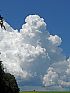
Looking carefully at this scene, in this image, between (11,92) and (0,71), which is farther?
(11,92)

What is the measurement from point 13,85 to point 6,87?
12.5 meters

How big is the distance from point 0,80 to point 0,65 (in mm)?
3277

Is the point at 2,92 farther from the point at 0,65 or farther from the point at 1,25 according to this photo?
the point at 1,25

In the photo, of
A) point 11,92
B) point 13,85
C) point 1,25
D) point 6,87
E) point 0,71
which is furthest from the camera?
point 13,85

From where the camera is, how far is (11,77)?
98.7 m

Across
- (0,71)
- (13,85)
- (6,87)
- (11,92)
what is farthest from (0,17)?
(13,85)

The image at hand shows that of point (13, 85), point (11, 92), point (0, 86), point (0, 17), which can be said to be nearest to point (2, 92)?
point (0, 86)

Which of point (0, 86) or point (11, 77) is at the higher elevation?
point (11, 77)

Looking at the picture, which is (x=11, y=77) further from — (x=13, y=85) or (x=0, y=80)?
(x=0, y=80)

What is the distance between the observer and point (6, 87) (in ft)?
273

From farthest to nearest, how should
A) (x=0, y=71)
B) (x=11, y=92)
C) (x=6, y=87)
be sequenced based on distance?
(x=11, y=92) → (x=6, y=87) → (x=0, y=71)

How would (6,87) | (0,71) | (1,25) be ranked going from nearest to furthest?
1. (1,25)
2. (0,71)
3. (6,87)

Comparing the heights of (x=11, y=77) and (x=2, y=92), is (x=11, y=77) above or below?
above

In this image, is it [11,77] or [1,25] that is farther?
[11,77]
